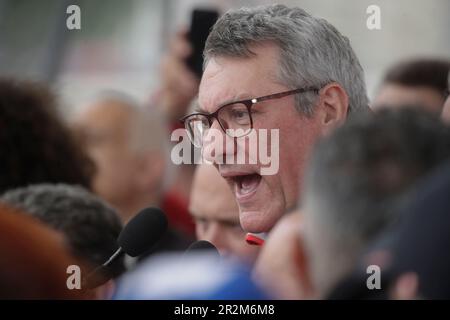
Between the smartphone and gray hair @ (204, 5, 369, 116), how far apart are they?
145 cm

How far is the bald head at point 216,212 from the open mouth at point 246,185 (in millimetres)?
749

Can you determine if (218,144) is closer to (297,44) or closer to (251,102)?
(251,102)

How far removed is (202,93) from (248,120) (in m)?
0.18

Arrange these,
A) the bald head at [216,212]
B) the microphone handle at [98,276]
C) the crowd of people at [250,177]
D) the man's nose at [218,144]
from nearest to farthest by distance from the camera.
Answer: the crowd of people at [250,177] < the microphone handle at [98,276] < the man's nose at [218,144] < the bald head at [216,212]

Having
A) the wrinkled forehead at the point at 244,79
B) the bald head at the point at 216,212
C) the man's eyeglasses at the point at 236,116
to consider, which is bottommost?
the bald head at the point at 216,212

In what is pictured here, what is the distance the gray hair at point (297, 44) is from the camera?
10.1ft

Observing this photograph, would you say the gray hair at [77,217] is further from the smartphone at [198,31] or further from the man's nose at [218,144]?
the smartphone at [198,31]

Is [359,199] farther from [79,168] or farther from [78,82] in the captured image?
[78,82]

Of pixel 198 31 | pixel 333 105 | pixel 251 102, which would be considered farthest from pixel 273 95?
pixel 198 31

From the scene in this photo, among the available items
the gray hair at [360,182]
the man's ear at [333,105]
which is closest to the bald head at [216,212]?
the man's ear at [333,105]

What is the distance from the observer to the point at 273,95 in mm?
3070

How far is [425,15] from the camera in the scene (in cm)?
391
